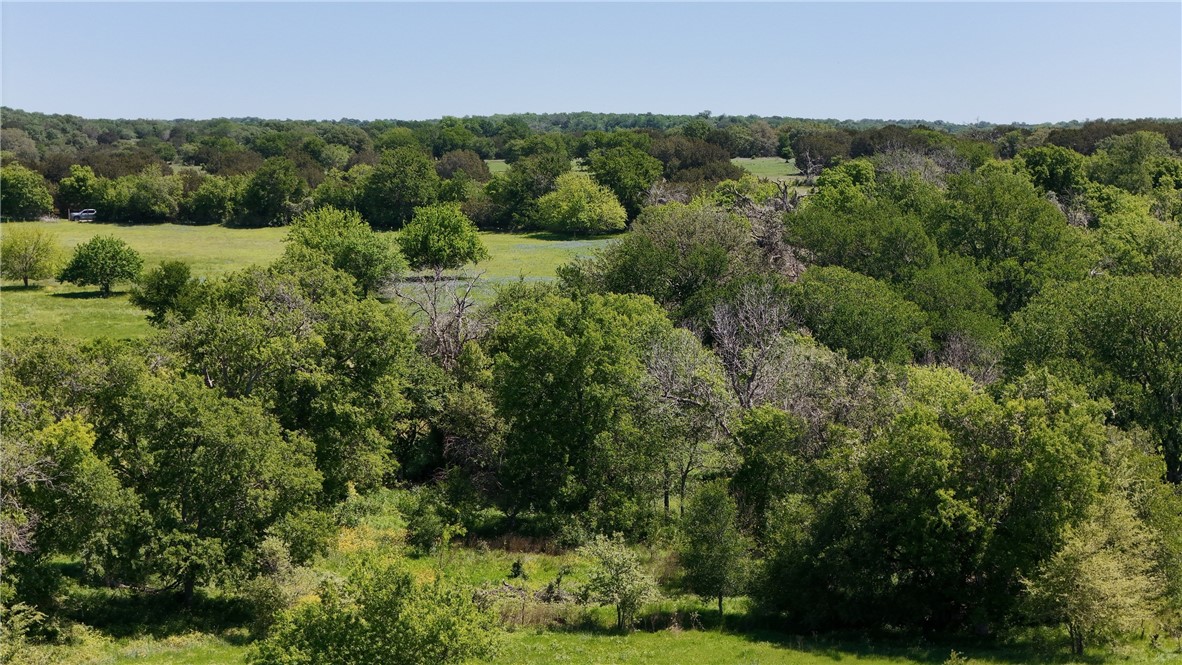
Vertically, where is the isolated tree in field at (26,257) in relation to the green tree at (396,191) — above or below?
below

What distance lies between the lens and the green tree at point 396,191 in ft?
427

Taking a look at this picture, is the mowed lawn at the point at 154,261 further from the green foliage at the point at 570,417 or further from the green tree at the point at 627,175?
the green foliage at the point at 570,417

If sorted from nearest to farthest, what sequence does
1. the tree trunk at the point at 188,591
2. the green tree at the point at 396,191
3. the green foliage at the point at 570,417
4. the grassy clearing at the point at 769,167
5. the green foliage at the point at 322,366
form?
the tree trunk at the point at 188,591 < the green foliage at the point at 322,366 < the green foliage at the point at 570,417 < the green tree at the point at 396,191 < the grassy clearing at the point at 769,167

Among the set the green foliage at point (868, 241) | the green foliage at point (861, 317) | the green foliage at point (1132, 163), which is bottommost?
the green foliage at point (861, 317)

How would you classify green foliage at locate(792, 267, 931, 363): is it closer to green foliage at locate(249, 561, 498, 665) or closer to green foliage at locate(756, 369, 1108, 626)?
green foliage at locate(756, 369, 1108, 626)

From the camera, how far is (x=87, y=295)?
83.4 metres

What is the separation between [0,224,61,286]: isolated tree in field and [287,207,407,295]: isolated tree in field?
23855mm

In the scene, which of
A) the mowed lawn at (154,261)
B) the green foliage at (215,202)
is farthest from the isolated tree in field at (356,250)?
the green foliage at (215,202)

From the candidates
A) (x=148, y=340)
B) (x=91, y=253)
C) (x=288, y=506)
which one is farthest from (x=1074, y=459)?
(x=91, y=253)

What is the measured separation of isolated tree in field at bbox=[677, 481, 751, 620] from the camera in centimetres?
3274

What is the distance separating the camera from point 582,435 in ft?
135

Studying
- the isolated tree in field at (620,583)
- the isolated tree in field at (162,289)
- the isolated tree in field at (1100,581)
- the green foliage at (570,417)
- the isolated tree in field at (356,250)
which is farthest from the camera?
the isolated tree in field at (356,250)

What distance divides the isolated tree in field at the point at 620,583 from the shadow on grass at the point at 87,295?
66890mm

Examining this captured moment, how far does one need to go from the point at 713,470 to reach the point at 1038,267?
32692mm
